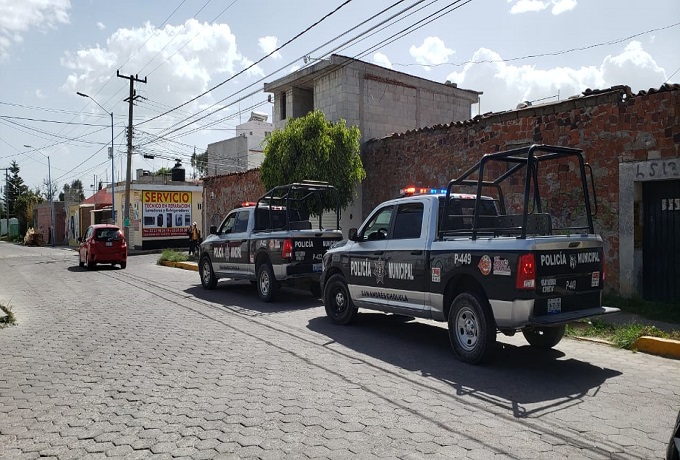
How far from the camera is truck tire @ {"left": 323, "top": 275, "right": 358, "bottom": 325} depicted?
28.9ft

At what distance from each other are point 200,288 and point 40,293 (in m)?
3.96

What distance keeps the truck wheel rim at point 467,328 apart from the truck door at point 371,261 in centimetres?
150

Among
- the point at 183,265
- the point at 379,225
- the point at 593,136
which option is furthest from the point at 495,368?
the point at 183,265

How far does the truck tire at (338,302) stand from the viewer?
880 centimetres

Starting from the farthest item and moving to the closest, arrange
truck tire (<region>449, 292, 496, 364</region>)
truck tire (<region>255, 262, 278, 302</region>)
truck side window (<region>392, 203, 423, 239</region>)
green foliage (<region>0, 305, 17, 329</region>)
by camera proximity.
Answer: truck tire (<region>255, 262, 278, 302</region>)
green foliage (<region>0, 305, 17, 329</region>)
truck side window (<region>392, 203, 423, 239</region>)
truck tire (<region>449, 292, 496, 364</region>)

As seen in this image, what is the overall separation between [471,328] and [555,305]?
3.27ft

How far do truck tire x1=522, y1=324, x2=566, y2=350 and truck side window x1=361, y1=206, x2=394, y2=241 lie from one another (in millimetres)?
2454

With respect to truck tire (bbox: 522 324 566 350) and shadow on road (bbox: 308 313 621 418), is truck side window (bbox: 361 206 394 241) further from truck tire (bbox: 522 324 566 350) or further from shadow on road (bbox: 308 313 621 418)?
truck tire (bbox: 522 324 566 350)

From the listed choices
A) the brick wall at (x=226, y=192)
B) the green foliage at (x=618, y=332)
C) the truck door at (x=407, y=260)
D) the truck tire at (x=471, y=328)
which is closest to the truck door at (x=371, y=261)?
the truck door at (x=407, y=260)

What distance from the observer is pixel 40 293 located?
13.7 metres

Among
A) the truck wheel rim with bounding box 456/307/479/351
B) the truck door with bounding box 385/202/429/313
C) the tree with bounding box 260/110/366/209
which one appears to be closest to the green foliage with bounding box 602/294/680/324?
the truck wheel rim with bounding box 456/307/479/351

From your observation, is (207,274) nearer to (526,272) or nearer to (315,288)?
(315,288)

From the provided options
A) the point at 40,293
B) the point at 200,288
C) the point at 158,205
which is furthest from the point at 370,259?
the point at 158,205

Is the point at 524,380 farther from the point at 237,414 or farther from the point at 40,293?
the point at 40,293
